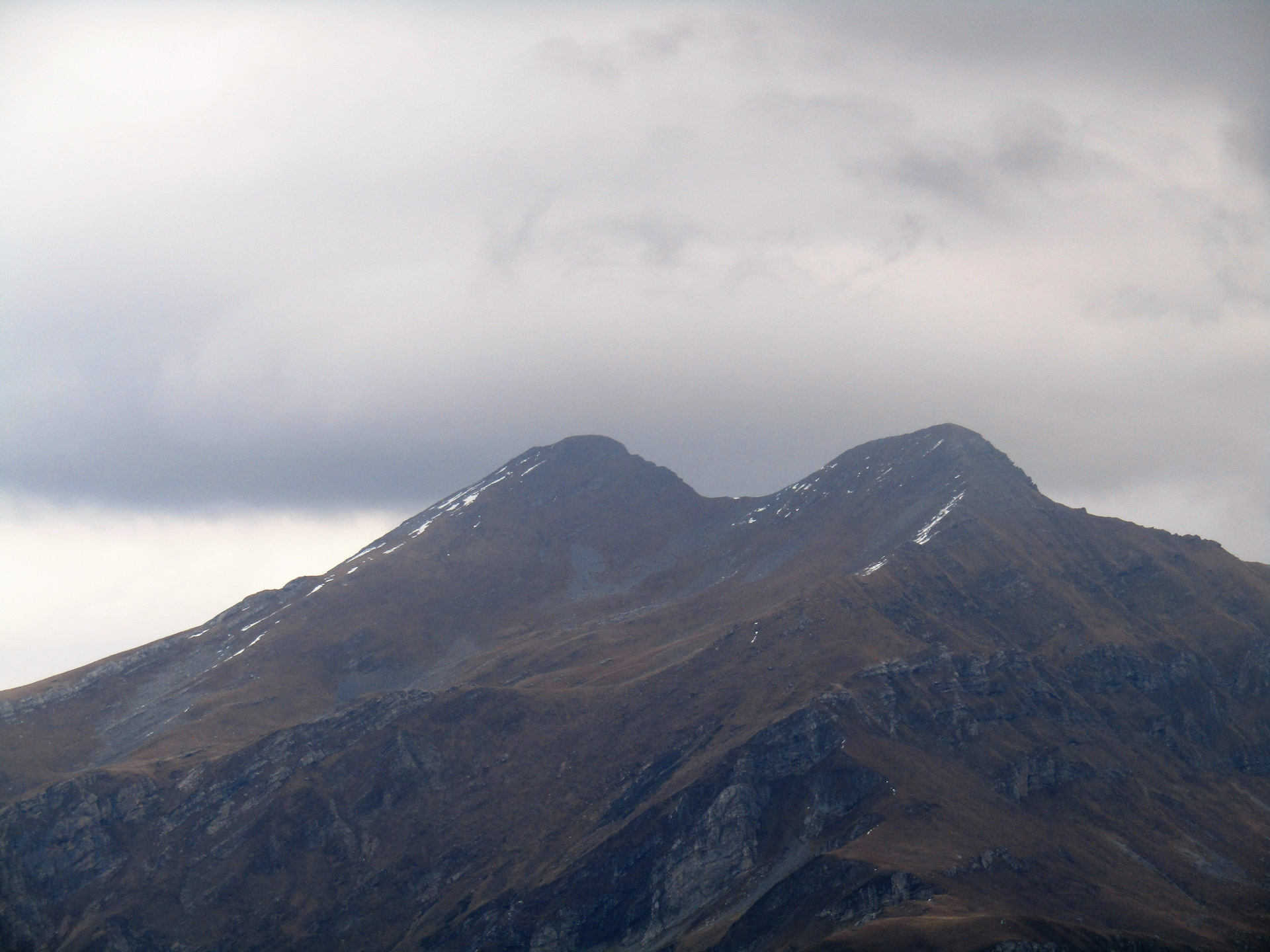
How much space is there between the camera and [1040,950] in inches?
7864

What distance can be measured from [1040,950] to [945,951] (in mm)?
16668

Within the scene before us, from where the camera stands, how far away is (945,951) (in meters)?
197
